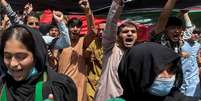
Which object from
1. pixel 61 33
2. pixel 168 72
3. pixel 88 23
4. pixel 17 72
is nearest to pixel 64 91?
pixel 17 72

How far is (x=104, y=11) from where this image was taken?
8.24 m

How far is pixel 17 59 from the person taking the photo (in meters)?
2.76

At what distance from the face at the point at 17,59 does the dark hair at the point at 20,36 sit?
0.02 meters

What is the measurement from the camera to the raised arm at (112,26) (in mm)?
4551

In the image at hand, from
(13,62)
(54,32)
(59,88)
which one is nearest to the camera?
(13,62)

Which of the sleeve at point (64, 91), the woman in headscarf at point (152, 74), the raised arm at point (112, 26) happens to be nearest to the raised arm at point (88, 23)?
the raised arm at point (112, 26)

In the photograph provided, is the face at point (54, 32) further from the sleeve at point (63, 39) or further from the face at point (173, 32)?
the face at point (173, 32)

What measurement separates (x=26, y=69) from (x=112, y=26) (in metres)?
1.84

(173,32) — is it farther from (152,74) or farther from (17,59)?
(17,59)

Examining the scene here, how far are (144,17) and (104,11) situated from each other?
60 cm

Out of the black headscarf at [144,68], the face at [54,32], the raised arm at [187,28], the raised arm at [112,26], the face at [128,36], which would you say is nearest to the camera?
the black headscarf at [144,68]

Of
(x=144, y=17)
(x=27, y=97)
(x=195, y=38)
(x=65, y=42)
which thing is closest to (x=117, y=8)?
(x=65, y=42)

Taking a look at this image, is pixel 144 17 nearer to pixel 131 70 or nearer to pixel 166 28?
pixel 166 28

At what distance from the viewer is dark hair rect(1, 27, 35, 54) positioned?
110 inches
